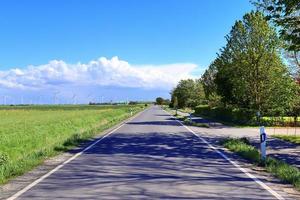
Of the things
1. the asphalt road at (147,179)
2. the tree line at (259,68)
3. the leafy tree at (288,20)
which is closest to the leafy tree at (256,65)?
the tree line at (259,68)

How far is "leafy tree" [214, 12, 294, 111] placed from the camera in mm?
47406

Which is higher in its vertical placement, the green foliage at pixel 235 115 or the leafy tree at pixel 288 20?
the leafy tree at pixel 288 20

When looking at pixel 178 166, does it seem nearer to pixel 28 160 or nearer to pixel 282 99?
pixel 28 160

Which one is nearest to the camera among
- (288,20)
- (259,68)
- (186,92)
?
(288,20)

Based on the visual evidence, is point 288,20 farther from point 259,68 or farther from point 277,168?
point 259,68

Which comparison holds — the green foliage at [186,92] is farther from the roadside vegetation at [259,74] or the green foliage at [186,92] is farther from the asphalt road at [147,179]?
the asphalt road at [147,179]

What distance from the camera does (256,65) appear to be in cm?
4794

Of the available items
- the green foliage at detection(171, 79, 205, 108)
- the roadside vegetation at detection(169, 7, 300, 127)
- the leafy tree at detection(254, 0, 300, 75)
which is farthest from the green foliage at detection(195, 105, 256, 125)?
the green foliage at detection(171, 79, 205, 108)

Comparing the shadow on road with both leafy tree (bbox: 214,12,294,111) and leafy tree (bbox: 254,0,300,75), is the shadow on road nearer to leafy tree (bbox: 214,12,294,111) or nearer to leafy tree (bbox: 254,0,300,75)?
leafy tree (bbox: 254,0,300,75)

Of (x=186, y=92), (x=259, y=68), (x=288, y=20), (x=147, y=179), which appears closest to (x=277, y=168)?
(x=147, y=179)

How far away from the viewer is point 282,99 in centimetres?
4562

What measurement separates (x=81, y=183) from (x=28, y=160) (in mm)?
5101

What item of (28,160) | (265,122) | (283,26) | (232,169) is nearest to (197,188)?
(232,169)

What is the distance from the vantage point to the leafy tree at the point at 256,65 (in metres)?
47.4
